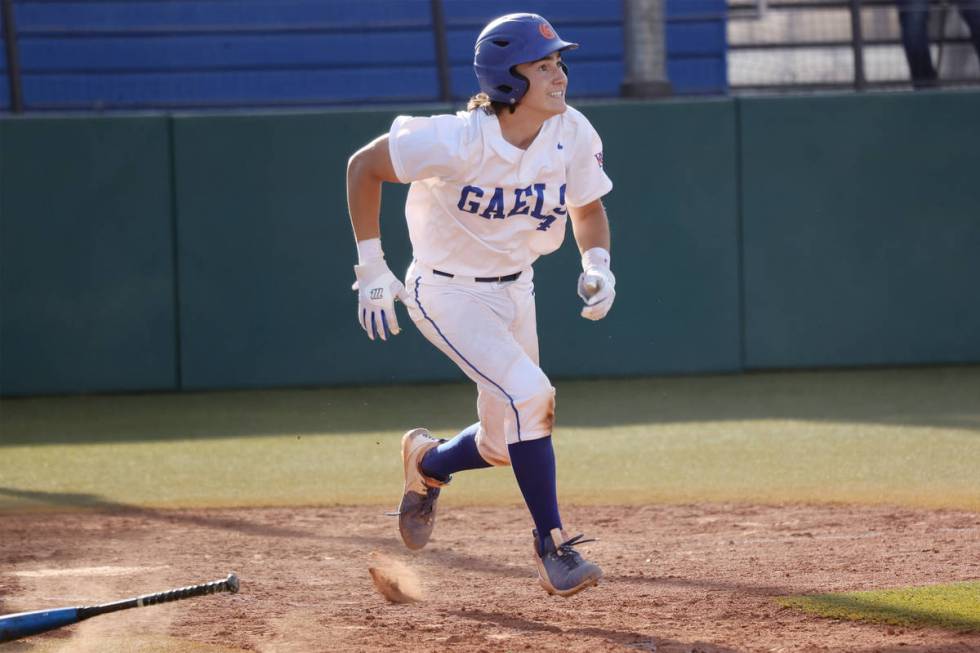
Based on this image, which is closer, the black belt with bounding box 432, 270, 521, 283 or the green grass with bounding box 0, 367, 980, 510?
the black belt with bounding box 432, 270, 521, 283

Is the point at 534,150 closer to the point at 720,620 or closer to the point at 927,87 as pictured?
the point at 720,620

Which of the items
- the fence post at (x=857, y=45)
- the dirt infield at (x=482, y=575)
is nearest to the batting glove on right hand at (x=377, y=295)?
the dirt infield at (x=482, y=575)

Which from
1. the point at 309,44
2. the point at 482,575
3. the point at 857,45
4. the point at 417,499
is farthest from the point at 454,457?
the point at 309,44

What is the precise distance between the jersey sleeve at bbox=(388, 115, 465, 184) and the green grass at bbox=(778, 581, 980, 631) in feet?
5.96

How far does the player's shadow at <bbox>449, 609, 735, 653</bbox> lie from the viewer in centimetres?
407

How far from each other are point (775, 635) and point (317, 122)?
274 inches

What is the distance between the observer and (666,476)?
7238mm

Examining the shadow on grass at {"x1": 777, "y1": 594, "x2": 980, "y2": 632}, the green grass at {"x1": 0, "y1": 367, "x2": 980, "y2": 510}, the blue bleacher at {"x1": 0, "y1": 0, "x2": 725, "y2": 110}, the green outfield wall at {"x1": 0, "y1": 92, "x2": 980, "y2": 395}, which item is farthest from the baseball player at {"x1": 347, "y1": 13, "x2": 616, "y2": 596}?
the blue bleacher at {"x1": 0, "y1": 0, "x2": 725, "y2": 110}

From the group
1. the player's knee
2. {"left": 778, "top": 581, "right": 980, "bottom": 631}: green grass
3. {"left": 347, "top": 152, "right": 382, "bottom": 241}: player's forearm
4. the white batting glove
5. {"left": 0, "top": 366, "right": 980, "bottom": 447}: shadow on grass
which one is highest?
{"left": 347, "top": 152, "right": 382, "bottom": 241}: player's forearm

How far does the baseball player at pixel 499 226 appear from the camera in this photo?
455cm

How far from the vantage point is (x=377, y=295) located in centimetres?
466

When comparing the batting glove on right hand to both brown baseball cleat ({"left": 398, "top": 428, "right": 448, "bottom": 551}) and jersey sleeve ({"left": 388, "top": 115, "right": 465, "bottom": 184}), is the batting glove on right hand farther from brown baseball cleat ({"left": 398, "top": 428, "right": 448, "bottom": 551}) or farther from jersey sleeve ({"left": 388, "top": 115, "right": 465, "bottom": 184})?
brown baseball cleat ({"left": 398, "top": 428, "right": 448, "bottom": 551})

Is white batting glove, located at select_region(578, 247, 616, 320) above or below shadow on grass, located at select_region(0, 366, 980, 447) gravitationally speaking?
above

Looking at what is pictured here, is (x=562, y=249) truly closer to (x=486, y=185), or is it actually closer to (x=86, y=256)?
(x=86, y=256)
